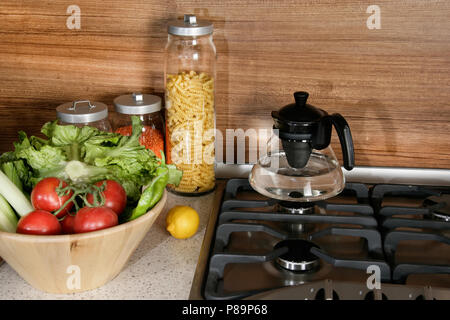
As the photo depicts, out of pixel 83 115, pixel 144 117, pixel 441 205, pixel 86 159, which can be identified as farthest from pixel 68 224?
pixel 441 205

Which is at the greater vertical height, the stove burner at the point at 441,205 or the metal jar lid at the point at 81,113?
the metal jar lid at the point at 81,113

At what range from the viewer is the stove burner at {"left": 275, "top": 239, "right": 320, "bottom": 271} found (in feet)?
3.08

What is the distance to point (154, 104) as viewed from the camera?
3.88ft

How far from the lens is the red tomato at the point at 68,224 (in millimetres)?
882

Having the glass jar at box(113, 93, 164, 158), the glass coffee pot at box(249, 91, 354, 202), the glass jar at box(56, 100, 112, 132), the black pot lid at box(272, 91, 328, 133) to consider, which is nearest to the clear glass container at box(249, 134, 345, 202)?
the glass coffee pot at box(249, 91, 354, 202)

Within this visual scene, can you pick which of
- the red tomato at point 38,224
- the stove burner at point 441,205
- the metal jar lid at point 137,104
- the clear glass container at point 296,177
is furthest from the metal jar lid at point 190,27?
the stove burner at point 441,205

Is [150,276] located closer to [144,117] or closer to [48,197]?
[48,197]

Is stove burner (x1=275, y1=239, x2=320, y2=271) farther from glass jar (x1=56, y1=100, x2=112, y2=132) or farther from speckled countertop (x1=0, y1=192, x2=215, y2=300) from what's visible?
glass jar (x1=56, y1=100, x2=112, y2=132)

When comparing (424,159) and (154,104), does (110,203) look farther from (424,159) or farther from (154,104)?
(424,159)

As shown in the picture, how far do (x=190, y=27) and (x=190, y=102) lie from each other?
16cm

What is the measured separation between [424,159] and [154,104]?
652mm

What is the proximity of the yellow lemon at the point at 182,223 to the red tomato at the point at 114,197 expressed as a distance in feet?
0.44

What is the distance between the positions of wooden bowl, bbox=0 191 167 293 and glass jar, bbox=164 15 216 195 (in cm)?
32

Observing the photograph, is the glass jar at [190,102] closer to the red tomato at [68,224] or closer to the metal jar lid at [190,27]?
the metal jar lid at [190,27]
